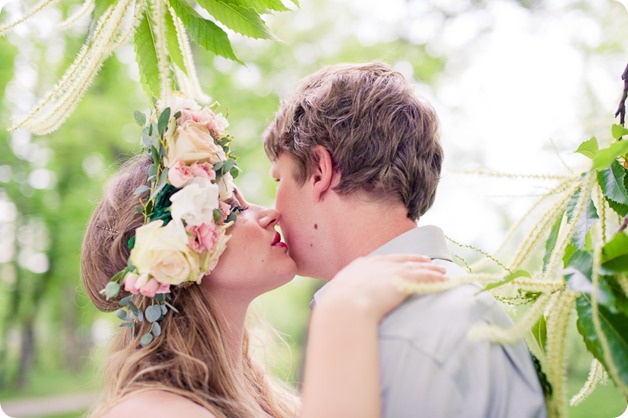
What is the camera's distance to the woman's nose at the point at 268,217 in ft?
7.69

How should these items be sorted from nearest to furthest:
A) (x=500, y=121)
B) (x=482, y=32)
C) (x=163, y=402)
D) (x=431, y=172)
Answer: (x=163, y=402), (x=431, y=172), (x=500, y=121), (x=482, y=32)

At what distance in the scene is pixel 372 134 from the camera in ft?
7.06

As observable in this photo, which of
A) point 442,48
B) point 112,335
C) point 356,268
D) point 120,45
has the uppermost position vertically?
point 442,48

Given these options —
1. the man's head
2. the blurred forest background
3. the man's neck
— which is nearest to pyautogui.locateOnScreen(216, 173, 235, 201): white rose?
the man's head

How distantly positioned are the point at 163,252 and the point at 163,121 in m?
0.44

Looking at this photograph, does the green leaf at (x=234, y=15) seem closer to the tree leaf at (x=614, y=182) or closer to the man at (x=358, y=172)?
the man at (x=358, y=172)

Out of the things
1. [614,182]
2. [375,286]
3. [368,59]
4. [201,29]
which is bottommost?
[375,286]

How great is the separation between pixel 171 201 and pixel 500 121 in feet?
24.5

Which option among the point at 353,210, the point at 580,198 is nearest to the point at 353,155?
the point at 353,210

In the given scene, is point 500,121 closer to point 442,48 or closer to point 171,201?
point 442,48

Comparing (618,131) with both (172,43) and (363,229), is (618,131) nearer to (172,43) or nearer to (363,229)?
(363,229)

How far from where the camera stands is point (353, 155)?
2135 millimetres

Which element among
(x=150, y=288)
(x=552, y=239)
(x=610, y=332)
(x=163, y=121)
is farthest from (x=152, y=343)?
(x=610, y=332)

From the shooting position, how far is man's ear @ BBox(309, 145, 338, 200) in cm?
214
